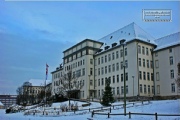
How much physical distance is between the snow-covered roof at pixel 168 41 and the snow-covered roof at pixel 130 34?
1.87 m

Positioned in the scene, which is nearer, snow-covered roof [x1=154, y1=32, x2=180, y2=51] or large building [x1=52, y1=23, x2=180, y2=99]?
snow-covered roof [x1=154, y1=32, x2=180, y2=51]

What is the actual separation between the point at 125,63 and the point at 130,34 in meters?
7.20

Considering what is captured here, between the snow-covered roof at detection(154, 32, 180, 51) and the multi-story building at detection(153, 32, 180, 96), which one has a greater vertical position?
the snow-covered roof at detection(154, 32, 180, 51)

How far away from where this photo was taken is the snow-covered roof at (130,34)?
54.3 metres

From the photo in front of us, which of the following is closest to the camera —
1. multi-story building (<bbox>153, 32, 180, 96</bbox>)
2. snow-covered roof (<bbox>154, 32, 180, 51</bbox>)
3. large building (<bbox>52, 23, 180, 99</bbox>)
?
multi-story building (<bbox>153, 32, 180, 96</bbox>)

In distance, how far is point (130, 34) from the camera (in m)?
56.1

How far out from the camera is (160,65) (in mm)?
51812

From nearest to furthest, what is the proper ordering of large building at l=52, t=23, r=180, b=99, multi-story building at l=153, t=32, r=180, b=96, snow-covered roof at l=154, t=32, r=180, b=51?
multi-story building at l=153, t=32, r=180, b=96 < snow-covered roof at l=154, t=32, r=180, b=51 < large building at l=52, t=23, r=180, b=99

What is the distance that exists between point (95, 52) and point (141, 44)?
55.4ft

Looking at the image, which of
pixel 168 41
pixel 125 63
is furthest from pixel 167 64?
pixel 125 63

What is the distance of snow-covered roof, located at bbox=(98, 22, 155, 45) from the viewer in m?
54.3

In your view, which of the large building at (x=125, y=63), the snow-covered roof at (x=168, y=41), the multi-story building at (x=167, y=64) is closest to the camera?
the multi-story building at (x=167, y=64)

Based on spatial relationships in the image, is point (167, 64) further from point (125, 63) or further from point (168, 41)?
point (125, 63)

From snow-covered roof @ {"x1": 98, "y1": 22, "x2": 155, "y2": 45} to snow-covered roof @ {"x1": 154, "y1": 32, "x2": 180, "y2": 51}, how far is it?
1.87 m
